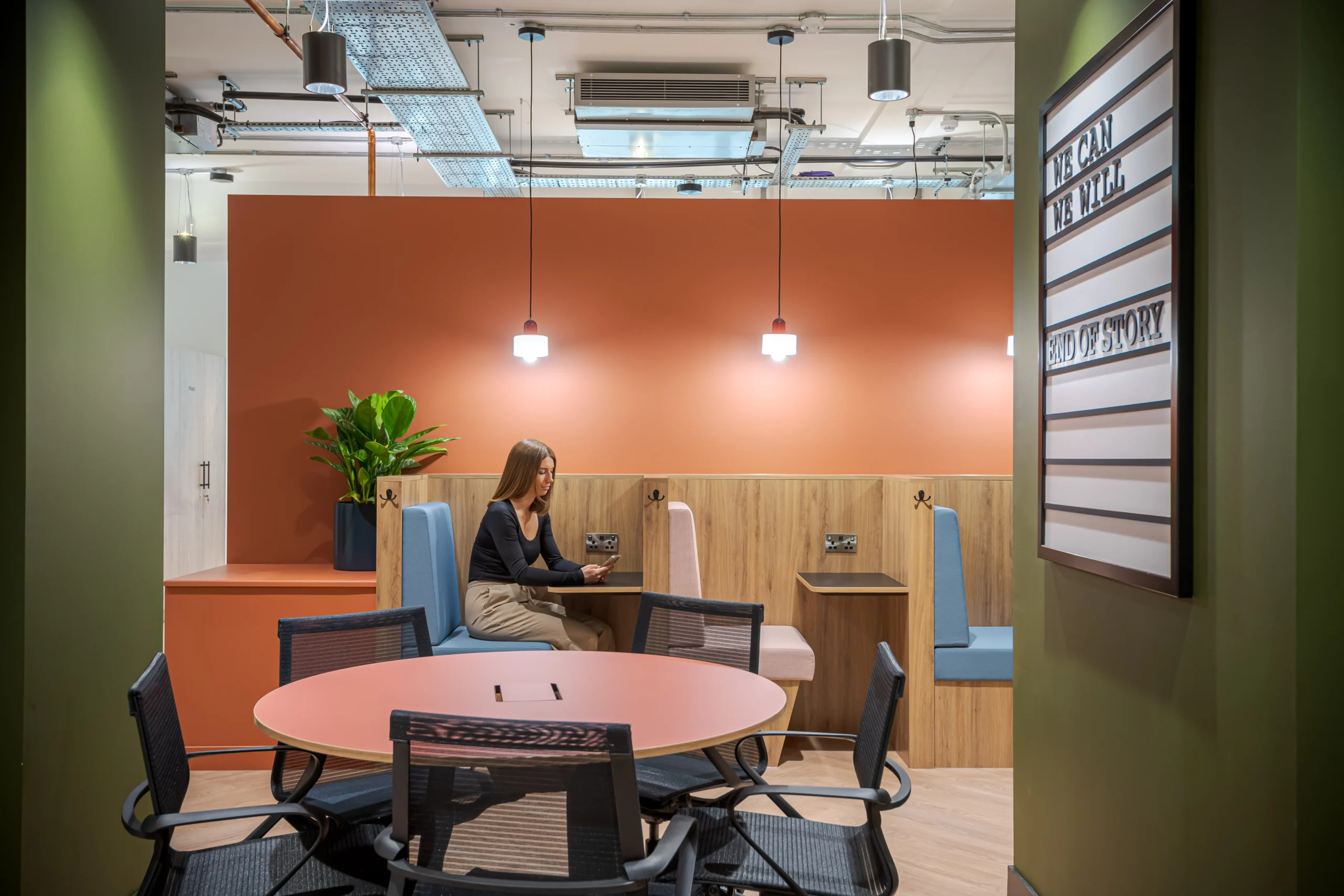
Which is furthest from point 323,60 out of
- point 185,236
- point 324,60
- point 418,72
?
point 185,236

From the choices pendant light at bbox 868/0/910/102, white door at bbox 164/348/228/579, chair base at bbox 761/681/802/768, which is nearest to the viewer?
pendant light at bbox 868/0/910/102

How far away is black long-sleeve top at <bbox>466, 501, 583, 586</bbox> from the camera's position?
429 centimetres

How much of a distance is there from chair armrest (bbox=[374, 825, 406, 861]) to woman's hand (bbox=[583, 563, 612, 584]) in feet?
8.63

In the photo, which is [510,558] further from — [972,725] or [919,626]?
[972,725]

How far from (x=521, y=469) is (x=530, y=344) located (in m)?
1.11

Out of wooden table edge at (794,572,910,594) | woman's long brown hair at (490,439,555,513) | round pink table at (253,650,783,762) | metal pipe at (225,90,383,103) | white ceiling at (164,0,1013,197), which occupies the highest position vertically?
white ceiling at (164,0,1013,197)

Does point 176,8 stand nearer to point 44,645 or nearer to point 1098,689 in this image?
point 44,645

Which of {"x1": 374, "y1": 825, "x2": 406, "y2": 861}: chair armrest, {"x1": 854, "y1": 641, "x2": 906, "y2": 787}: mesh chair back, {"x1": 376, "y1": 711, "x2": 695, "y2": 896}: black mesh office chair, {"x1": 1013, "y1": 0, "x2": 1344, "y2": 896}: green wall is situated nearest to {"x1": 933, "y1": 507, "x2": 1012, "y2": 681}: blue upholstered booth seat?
{"x1": 1013, "y1": 0, "x2": 1344, "y2": 896}: green wall

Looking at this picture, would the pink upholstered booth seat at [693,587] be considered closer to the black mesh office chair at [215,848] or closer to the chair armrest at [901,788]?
the chair armrest at [901,788]

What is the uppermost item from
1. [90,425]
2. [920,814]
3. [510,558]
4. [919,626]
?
[90,425]

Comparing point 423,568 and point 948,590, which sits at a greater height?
point 423,568

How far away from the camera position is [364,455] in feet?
16.5

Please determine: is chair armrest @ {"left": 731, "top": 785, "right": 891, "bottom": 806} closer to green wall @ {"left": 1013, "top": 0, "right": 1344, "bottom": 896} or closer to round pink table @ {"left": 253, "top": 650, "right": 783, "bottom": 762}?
round pink table @ {"left": 253, "top": 650, "right": 783, "bottom": 762}

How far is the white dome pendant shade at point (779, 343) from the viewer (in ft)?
17.5
